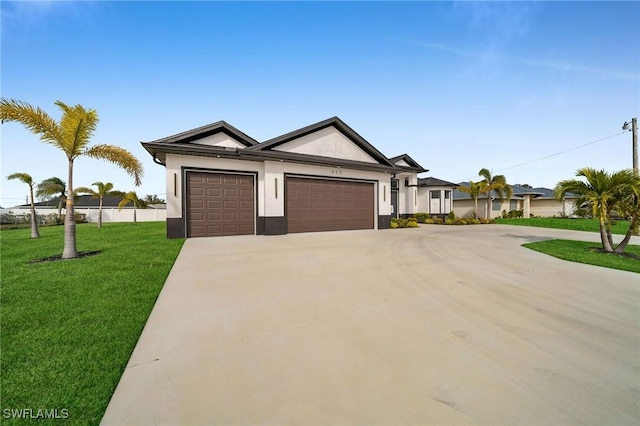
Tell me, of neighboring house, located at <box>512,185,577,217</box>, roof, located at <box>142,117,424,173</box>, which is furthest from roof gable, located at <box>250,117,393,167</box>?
neighboring house, located at <box>512,185,577,217</box>

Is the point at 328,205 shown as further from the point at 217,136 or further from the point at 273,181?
the point at 217,136

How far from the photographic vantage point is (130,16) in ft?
28.2

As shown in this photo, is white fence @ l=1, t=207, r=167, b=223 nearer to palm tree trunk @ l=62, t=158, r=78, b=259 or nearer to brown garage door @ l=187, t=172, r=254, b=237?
brown garage door @ l=187, t=172, r=254, b=237

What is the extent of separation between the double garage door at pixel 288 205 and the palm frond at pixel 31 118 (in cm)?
408

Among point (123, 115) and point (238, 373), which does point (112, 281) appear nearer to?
point (238, 373)

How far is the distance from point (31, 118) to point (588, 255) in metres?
17.0

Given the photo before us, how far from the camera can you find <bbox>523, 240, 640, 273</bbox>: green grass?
21.2ft

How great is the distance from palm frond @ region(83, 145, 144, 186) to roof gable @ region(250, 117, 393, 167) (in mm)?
4886

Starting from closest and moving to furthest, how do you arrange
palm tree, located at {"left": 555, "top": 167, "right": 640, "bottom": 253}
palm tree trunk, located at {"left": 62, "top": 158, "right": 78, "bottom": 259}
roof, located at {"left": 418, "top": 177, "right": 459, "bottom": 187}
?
palm tree trunk, located at {"left": 62, "top": 158, "right": 78, "bottom": 259}, palm tree, located at {"left": 555, "top": 167, "right": 640, "bottom": 253}, roof, located at {"left": 418, "top": 177, "right": 459, "bottom": 187}

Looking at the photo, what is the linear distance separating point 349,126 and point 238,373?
13623 mm

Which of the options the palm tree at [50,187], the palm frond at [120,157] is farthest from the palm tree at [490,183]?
the palm tree at [50,187]

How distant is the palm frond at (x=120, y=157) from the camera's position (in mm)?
7523

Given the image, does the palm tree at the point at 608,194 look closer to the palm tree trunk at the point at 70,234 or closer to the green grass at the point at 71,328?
the green grass at the point at 71,328

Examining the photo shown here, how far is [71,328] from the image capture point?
2.92m
